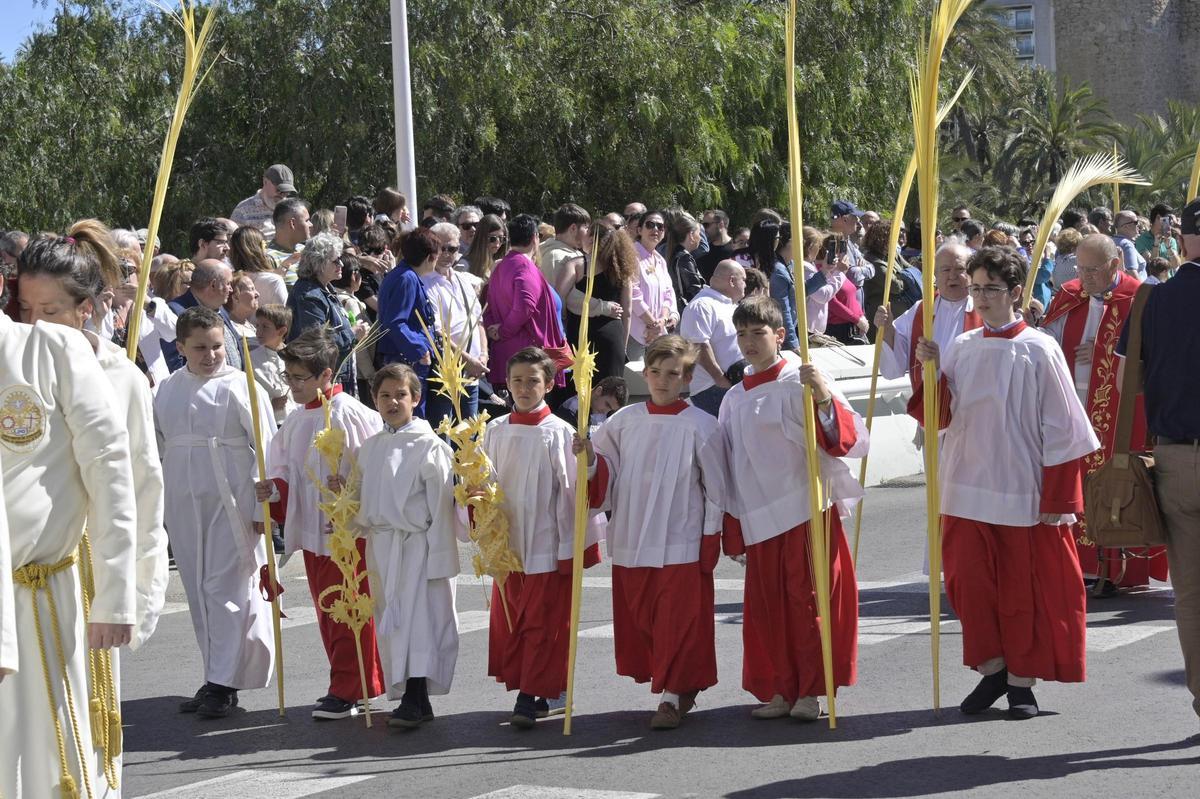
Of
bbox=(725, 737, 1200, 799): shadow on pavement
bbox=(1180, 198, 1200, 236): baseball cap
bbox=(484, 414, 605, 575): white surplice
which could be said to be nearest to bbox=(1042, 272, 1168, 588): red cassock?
bbox=(1180, 198, 1200, 236): baseball cap

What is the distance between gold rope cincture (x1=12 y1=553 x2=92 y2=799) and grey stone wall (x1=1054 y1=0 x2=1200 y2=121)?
79.6 meters

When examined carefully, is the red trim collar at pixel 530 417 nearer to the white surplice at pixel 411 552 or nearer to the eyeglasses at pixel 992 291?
the white surplice at pixel 411 552

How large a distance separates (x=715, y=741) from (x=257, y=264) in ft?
18.4

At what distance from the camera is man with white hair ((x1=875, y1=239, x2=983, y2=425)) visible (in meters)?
8.97

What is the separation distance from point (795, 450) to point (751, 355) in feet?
1.46

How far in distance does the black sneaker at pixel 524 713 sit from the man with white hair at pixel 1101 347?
3634 mm

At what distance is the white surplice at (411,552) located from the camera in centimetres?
730

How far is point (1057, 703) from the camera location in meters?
7.17

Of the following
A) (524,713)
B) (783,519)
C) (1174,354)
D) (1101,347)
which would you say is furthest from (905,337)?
(524,713)

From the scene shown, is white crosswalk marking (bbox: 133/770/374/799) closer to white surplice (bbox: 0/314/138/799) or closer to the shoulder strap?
white surplice (bbox: 0/314/138/799)

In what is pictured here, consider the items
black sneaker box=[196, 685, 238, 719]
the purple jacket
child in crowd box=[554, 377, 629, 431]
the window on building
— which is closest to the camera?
black sneaker box=[196, 685, 238, 719]

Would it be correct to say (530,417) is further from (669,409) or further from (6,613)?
(6,613)

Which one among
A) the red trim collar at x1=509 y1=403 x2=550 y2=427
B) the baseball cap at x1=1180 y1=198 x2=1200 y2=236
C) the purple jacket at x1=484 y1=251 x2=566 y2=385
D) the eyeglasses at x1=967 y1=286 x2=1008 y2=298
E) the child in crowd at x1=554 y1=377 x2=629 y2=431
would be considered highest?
the purple jacket at x1=484 y1=251 x2=566 y2=385

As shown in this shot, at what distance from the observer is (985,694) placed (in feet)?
23.0
